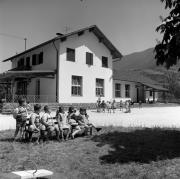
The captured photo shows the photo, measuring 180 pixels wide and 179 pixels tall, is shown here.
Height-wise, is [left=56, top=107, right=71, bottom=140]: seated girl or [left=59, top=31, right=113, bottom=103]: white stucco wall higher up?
[left=59, top=31, right=113, bottom=103]: white stucco wall

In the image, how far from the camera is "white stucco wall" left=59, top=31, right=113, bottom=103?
2480cm

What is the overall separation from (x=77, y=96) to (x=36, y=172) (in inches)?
822

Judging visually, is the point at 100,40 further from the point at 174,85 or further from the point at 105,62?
the point at 174,85

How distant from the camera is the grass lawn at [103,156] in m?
5.83

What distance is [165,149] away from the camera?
759cm

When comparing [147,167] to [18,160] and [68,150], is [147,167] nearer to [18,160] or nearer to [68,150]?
[68,150]

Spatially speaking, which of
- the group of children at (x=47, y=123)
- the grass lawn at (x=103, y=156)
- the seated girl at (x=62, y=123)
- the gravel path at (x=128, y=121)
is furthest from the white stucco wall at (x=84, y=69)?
the grass lawn at (x=103, y=156)

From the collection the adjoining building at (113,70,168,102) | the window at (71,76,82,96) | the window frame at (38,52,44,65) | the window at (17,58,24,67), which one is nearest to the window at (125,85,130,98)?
the adjoining building at (113,70,168,102)

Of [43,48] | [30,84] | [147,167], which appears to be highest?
[43,48]

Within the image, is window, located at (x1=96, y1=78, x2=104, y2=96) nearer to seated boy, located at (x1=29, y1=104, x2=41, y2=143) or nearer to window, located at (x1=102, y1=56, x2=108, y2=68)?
window, located at (x1=102, y1=56, x2=108, y2=68)

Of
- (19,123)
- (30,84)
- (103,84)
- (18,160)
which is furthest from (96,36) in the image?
(18,160)

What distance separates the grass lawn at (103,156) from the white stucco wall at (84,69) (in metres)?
15.8

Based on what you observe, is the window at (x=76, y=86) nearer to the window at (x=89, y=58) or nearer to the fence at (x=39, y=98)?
the window at (x=89, y=58)

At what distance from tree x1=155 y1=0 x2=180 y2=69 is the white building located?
15.6 m
